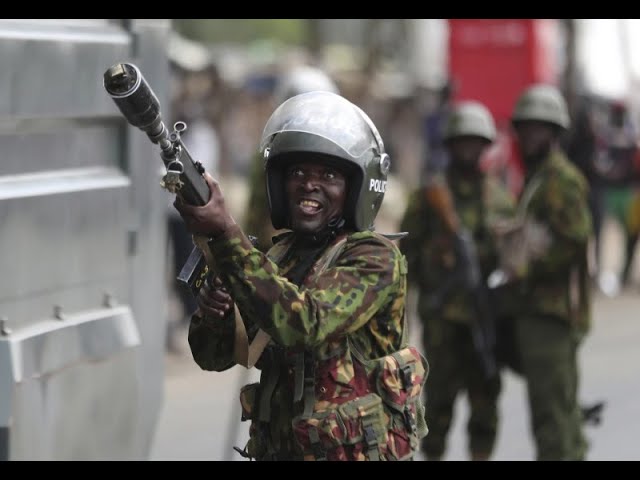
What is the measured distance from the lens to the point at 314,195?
374 centimetres

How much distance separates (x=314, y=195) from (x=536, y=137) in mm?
3836

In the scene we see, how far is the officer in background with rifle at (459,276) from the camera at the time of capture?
7520 mm

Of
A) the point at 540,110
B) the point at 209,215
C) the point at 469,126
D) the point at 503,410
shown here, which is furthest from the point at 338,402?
the point at 503,410

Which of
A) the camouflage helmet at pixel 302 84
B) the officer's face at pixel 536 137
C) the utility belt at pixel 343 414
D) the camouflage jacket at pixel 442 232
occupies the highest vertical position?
the camouflage helmet at pixel 302 84

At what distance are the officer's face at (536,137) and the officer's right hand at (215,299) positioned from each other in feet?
13.0

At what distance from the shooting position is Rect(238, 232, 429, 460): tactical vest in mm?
3682

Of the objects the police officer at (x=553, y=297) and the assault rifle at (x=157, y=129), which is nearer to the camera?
the assault rifle at (x=157, y=129)

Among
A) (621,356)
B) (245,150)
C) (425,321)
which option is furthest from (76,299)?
(245,150)

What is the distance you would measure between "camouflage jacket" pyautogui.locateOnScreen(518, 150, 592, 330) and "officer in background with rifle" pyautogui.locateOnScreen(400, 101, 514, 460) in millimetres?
393

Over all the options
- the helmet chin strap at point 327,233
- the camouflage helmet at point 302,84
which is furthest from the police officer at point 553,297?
the helmet chin strap at point 327,233

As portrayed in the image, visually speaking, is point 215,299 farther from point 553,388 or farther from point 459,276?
point 459,276

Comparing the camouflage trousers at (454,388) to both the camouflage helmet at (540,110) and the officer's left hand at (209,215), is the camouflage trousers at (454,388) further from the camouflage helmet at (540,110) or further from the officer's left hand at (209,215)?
the officer's left hand at (209,215)

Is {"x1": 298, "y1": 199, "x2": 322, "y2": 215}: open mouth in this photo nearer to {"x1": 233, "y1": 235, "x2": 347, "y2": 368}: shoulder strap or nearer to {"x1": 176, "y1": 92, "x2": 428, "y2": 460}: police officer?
{"x1": 176, "y1": 92, "x2": 428, "y2": 460}: police officer

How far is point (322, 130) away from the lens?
3.71m
